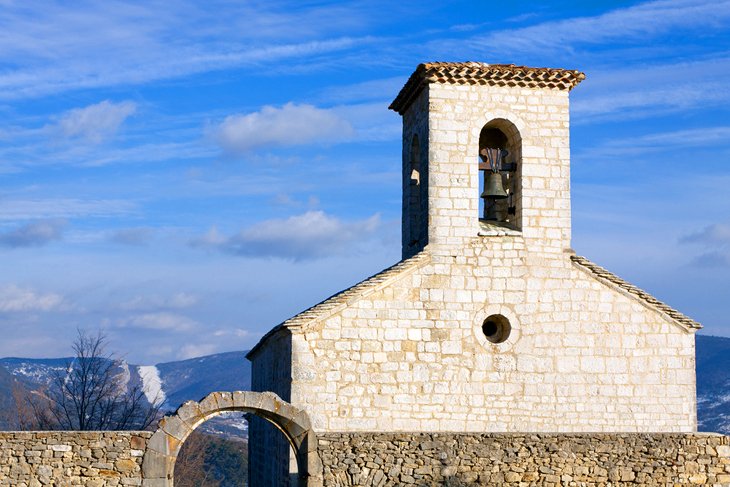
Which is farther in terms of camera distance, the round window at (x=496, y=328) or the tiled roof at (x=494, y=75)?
the tiled roof at (x=494, y=75)

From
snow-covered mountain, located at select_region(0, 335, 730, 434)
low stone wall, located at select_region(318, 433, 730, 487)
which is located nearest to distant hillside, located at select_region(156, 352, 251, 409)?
snow-covered mountain, located at select_region(0, 335, 730, 434)

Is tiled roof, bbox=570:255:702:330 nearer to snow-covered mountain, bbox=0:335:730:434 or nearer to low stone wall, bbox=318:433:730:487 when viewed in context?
low stone wall, bbox=318:433:730:487

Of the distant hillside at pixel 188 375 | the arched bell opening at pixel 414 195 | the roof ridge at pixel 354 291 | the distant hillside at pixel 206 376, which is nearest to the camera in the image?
the roof ridge at pixel 354 291

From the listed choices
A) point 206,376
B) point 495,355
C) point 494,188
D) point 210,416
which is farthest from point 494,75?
point 206,376

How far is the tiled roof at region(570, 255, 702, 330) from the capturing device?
69.1 ft

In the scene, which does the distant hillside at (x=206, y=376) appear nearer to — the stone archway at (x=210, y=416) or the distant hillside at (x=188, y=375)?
the distant hillside at (x=188, y=375)

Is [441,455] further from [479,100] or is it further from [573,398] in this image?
[479,100]

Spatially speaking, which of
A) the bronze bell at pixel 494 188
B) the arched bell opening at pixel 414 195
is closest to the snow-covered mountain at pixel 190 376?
the arched bell opening at pixel 414 195

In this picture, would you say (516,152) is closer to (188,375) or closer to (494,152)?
(494,152)

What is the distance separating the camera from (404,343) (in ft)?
66.5

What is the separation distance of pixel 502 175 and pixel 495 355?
3.76 meters

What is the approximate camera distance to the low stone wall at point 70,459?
53.8ft

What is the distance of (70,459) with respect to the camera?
54.2 ft

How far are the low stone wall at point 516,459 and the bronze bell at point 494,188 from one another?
580 centimetres
